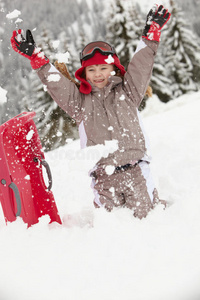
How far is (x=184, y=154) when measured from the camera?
4.53 m

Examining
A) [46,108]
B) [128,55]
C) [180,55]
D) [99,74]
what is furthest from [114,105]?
[180,55]

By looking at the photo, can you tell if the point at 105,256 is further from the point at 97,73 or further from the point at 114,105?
the point at 97,73

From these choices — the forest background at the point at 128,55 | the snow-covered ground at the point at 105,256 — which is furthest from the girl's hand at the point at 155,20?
the forest background at the point at 128,55

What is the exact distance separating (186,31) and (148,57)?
2070 centimetres

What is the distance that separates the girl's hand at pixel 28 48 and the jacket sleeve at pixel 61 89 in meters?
0.07

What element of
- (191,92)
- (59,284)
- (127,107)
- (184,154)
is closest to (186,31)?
(191,92)

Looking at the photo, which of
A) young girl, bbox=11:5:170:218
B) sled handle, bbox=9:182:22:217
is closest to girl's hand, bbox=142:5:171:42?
young girl, bbox=11:5:170:218

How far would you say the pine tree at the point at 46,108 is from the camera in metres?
13.5

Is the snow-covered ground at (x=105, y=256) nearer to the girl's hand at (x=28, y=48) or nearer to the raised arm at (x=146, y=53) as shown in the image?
the raised arm at (x=146, y=53)

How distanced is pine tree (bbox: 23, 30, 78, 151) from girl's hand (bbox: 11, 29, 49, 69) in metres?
10.0

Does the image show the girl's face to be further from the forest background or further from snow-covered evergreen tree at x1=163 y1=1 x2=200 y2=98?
snow-covered evergreen tree at x1=163 y1=1 x2=200 y2=98

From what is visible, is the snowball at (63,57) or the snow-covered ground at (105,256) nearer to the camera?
the snow-covered ground at (105,256)

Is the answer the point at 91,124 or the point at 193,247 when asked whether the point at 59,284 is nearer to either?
the point at 193,247

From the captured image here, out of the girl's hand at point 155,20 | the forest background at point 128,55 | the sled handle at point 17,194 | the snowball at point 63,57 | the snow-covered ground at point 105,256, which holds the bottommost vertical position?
the snow-covered ground at point 105,256
